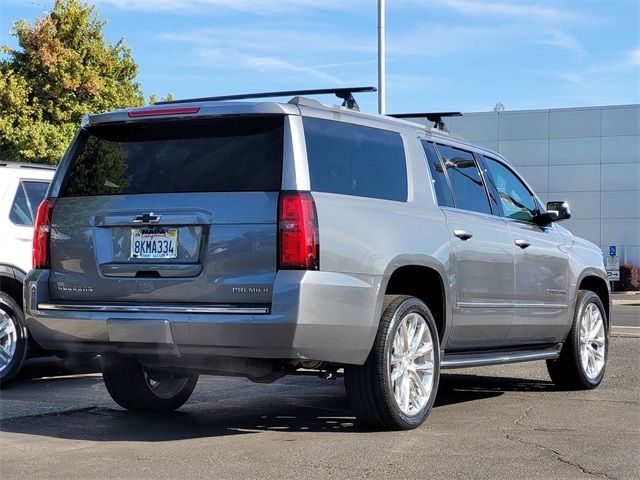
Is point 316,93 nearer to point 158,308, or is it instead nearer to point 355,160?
point 355,160

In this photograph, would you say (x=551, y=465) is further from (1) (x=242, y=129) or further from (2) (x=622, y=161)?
(2) (x=622, y=161)

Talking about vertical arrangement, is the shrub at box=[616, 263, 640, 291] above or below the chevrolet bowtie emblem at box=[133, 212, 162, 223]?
below

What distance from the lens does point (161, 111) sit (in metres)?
6.34

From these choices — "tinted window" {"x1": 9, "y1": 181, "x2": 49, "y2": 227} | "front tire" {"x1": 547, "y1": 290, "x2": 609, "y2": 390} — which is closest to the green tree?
"tinted window" {"x1": 9, "y1": 181, "x2": 49, "y2": 227}

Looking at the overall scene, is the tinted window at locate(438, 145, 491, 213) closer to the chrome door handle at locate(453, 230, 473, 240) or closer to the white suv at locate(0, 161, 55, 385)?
the chrome door handle at locate(453, 230, 473, 240)

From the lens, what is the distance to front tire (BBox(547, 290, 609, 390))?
28.9 feet

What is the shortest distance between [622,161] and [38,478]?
1630 inches

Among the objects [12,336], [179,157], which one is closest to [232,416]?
[179,157]

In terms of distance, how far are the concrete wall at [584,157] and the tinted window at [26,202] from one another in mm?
35623

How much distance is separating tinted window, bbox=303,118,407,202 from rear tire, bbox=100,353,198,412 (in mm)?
2004

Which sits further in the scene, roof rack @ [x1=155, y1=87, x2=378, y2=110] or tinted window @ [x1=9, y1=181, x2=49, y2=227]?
tinted window @ [x1=9, y1=181, x2=49, y2=227]

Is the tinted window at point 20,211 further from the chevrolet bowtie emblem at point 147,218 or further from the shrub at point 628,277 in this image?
the shrub at point 628,277

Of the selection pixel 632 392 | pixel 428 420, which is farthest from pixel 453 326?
pixel 632 392

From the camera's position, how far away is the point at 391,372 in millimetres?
6395
